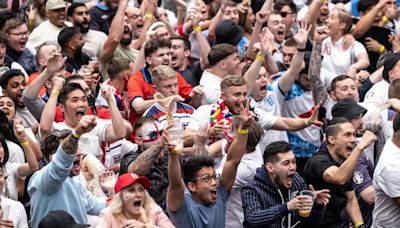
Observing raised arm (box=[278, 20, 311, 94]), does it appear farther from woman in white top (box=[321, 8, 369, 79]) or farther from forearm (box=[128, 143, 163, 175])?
forearm (box=[128, 143, 163, 175])

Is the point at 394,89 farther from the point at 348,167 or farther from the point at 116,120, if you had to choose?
the point at 116,120

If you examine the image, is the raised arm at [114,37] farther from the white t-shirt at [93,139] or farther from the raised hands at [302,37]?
the raised hands at [302,37]

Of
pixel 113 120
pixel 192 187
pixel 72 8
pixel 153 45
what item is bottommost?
pixel 72 8

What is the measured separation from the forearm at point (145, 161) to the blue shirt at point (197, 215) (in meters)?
0.48

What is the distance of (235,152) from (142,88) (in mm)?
3015

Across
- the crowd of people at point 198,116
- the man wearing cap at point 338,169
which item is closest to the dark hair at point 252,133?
the crowd of people at point 198,116

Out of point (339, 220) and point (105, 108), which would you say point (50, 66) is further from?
point (339, 220)

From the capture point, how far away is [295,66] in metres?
13.4

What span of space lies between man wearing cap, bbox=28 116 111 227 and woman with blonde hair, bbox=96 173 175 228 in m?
0.50

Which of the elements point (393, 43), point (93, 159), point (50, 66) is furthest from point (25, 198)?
point (393, 43)

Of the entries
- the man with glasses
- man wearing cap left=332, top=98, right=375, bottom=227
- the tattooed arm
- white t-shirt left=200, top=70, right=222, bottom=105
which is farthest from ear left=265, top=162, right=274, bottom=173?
the man with glasses

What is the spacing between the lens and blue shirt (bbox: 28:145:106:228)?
10.2m

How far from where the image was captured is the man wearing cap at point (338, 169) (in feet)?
37.0

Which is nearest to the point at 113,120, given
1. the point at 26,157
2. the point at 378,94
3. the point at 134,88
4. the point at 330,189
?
the point at 134,88
